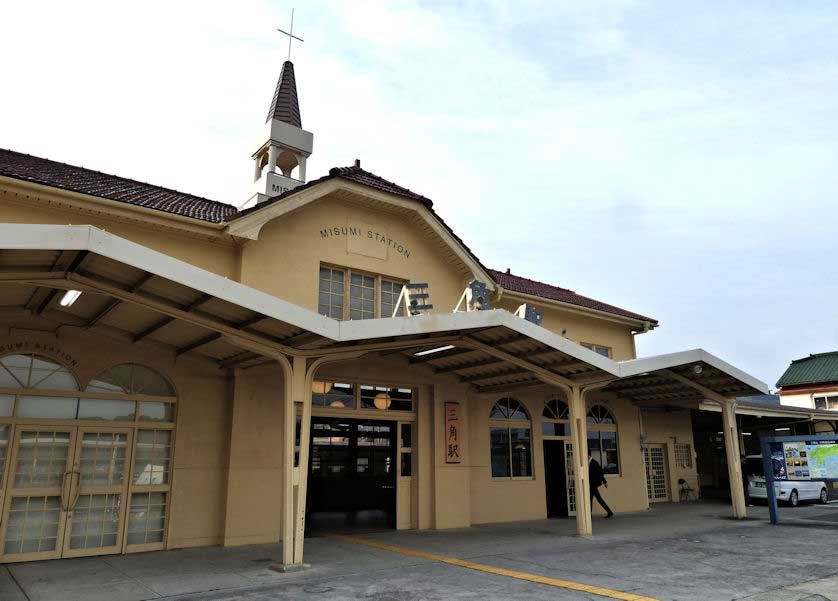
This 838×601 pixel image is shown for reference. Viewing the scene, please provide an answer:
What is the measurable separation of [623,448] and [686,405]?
2.12m

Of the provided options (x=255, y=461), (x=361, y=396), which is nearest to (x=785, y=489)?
(x=361, y=396)

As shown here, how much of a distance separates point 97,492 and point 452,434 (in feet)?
22.9

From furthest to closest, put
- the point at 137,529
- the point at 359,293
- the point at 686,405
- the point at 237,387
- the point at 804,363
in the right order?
the point at 804,363, the point at 686,405, the point at 359,293, the point at 237,387, the point at 137,529

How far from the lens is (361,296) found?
41.6 feet

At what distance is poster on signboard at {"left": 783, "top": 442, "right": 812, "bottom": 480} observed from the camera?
1330 cm

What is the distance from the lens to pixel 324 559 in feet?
30.7

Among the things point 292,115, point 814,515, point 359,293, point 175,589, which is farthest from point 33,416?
point 814,515

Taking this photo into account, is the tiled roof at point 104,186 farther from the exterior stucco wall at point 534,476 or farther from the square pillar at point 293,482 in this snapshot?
the exterior stucco wall at point 534,476

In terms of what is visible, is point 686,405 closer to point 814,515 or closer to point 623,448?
point 623,448

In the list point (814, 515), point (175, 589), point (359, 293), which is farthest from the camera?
point (814, 515)

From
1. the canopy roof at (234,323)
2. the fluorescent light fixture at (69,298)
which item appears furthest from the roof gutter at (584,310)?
the fluorescent light fixture at (69,298)

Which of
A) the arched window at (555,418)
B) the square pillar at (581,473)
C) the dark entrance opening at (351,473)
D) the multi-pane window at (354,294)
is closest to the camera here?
the square pillar at (581,473)

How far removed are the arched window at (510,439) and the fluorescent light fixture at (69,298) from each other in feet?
31.0

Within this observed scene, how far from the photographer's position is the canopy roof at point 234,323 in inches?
266
